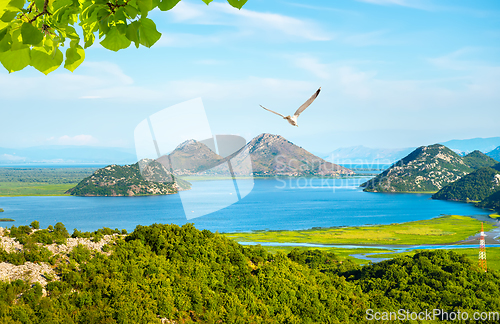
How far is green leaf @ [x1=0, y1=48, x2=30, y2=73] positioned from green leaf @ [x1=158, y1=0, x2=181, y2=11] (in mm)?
708

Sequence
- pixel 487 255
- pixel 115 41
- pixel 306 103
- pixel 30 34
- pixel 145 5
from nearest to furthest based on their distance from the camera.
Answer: pixel 30 34, pixel 145 5, pixel 115 41, pixel 306 103, pixel 487 255

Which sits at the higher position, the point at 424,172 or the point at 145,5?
the point at 145,5

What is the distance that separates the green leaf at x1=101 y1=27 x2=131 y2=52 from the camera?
2068 mm

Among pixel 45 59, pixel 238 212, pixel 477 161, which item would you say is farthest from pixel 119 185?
pixel 477 161

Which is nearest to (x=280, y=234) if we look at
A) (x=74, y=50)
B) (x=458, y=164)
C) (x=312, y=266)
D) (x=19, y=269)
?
(x=312, y=266)

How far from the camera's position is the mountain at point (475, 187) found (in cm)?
11644

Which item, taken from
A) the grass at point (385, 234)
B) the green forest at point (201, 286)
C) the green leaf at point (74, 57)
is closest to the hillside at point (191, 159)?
the green forest at point (201, 286)

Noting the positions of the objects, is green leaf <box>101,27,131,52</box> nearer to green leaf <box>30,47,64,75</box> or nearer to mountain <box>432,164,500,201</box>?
green leaf <box>30,47,64,75</box>

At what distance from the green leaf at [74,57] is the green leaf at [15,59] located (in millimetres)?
228

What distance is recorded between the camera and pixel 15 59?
6.22ft

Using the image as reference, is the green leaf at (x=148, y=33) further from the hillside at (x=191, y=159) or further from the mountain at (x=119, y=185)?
the mountain at (x=119, y=185)

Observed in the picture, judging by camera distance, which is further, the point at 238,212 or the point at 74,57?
the point at 238,212

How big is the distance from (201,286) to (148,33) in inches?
569

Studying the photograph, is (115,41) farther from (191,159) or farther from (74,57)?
(191,159)
